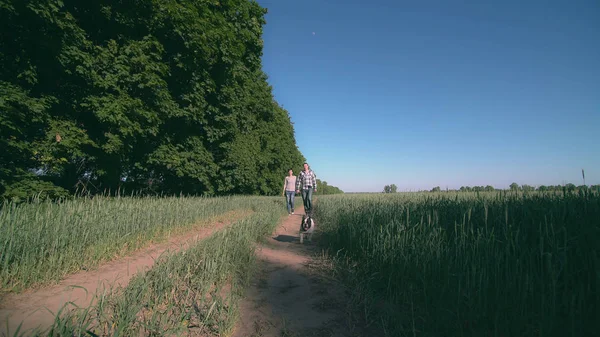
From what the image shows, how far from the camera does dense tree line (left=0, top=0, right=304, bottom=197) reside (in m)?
7.35

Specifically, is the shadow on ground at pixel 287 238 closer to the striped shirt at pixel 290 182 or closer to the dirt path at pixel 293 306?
the dirt path at pixel 293 306

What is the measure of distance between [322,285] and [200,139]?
42.9 ft

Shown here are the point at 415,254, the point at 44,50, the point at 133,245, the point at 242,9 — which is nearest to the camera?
the point at 415,254

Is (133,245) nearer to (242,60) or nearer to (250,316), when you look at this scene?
(250,316)

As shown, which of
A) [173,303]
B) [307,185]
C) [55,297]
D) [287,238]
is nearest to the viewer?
[173,303]

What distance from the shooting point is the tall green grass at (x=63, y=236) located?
342 centimetres

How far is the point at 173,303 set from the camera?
2.78 metres

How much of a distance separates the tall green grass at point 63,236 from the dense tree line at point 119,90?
3224 mm

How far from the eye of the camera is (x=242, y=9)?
14492 millimetres

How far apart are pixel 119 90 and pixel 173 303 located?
31.6 ft

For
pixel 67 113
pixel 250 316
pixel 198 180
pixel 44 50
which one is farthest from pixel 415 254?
pixel 198 180

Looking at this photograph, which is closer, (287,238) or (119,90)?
(287,238)

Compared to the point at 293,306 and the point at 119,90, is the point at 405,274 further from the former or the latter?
the point at 119,90

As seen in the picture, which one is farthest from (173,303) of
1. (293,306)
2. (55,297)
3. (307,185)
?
(307,185)
